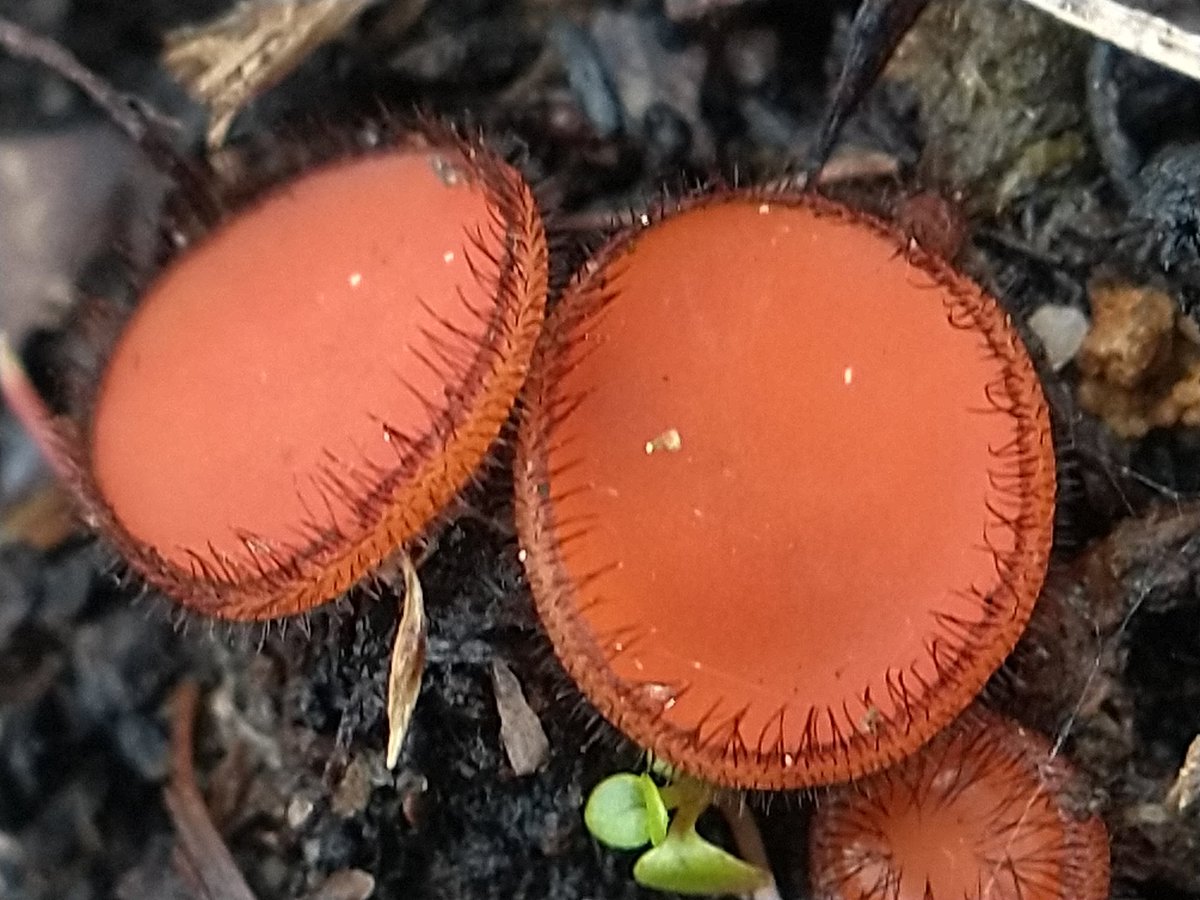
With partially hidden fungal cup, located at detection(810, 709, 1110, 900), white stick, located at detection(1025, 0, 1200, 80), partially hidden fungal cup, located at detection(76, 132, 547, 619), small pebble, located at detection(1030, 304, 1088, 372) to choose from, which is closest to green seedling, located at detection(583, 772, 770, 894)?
partially hidden fungal cup, located at detection(810, 709, 1110, 900)

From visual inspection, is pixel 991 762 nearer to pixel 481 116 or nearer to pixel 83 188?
pixel 481 116

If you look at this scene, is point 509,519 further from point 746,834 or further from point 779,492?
point 746,834

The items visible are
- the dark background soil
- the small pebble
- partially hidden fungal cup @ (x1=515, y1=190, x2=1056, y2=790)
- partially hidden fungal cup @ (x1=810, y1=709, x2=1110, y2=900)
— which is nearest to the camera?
partially hidden fungal cup @ (x1=515, y1=190, x2=1056, y2=790)

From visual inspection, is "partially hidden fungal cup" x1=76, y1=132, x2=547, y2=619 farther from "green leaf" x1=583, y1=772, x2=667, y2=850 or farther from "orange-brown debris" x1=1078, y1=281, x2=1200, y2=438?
"orange-brown debris" x1=1078, y1=281, x2=1200, y2=438

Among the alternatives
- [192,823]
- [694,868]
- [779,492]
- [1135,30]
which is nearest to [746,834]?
[694,868]

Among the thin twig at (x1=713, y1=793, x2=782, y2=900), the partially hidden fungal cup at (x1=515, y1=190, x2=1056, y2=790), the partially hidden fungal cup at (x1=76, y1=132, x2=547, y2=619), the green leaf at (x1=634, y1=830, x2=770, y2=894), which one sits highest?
the partially hidden fungal cup at (x1=76, y1=132, x2=547, y2=619)

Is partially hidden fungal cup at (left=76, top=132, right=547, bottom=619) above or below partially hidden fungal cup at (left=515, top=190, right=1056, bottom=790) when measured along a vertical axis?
above

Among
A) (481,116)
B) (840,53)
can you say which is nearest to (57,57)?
(481,116)
